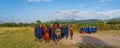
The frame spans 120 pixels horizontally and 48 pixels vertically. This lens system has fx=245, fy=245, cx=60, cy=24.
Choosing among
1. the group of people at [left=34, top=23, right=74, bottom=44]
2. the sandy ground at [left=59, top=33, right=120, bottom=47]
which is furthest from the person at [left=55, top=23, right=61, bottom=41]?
the sandy ground at [left=59, top=33, right=120, bottom=47]

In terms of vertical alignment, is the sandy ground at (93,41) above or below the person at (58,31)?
below

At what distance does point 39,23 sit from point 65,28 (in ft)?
8.29

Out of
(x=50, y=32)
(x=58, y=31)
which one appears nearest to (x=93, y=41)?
(x=58, y=31)

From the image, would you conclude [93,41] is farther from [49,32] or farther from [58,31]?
[49,32]

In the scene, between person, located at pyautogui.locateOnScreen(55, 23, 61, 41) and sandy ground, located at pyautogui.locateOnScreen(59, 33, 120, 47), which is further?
person, located at pyautogui.locateOnScreen(55, 23, 61, 41)

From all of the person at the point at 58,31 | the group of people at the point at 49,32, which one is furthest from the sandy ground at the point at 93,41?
the group of people at the point at 49,32

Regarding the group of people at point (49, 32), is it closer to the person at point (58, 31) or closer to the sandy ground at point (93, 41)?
the person at point (58, 31)

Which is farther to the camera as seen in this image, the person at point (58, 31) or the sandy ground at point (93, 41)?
the person at point (58, 31)

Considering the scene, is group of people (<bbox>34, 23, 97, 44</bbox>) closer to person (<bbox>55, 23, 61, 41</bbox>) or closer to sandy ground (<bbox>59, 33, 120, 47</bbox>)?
person (<bbox>55, 23, 61, 41</bbox>)

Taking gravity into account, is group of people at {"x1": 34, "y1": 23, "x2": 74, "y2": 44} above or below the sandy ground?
above

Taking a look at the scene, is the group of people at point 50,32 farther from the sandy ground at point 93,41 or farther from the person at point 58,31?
the sandy ground at point 93,41

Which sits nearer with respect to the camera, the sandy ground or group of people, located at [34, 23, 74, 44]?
the sandy ground

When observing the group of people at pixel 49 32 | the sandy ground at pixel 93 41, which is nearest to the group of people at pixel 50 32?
the group of people at pixel 49 32

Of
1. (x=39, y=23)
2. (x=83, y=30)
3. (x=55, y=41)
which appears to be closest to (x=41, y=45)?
(x=55, y=41)
